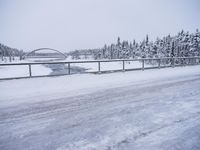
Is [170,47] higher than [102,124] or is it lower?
higher

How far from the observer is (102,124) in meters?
3.86

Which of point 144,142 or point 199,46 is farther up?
point 199,46

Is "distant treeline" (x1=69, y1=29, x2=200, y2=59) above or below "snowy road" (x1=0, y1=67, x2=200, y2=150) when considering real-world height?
above

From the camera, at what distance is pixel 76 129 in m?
3.64

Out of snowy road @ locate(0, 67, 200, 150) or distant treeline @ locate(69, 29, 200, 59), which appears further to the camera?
distant treeline @ locate(69, 29, 200, 59)

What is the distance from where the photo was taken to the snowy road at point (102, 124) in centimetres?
305

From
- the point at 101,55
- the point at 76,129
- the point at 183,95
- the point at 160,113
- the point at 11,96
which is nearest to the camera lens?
the point at 76,129

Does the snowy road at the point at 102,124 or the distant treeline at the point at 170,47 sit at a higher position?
the distant treeline at the point at 170,47

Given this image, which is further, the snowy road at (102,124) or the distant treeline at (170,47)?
the distant treeline at (170,47)

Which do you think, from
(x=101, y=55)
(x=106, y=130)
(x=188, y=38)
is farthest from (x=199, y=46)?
(x=101, y=55)

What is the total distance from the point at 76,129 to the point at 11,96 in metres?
4.42

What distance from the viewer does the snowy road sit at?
305 centimetres

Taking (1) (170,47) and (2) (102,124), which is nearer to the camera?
(2) (102,124)

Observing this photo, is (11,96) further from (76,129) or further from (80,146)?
(80,146)
